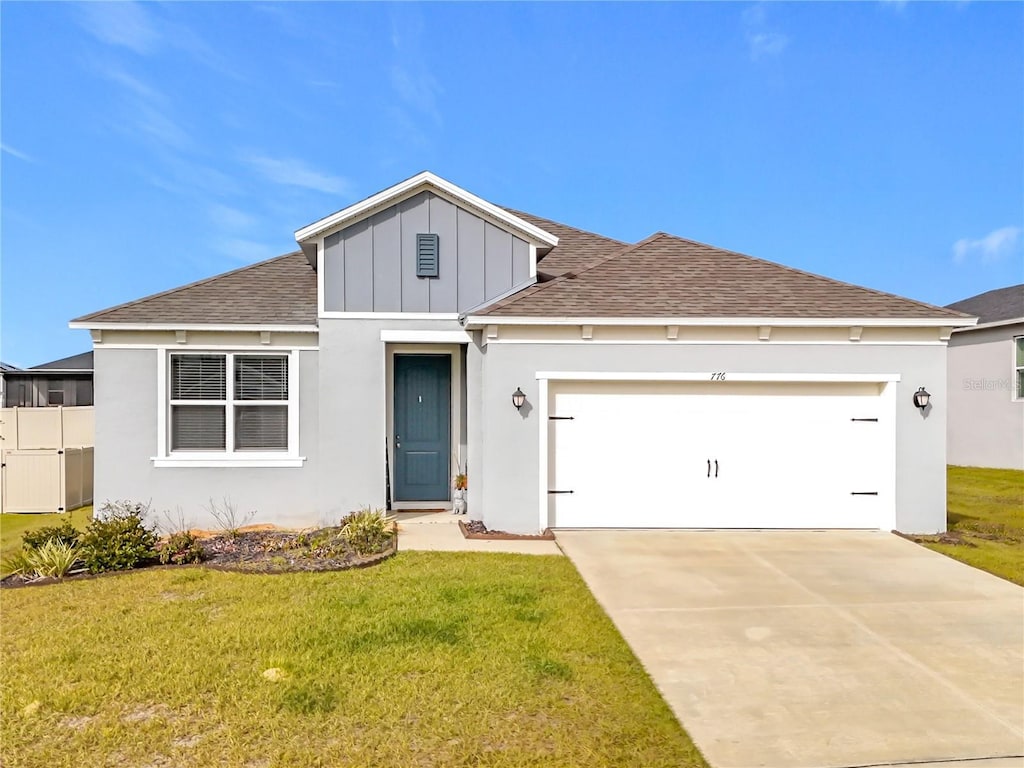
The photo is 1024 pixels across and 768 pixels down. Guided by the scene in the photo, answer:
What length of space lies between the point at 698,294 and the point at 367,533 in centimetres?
584

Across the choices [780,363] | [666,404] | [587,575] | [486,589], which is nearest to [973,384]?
[780,363]

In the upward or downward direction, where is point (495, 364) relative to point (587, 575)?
upward

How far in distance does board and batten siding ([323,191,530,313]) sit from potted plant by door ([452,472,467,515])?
273 cm

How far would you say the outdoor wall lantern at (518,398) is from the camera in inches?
353

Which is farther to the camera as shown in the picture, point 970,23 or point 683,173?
point 683,173

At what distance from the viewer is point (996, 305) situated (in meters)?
18.8

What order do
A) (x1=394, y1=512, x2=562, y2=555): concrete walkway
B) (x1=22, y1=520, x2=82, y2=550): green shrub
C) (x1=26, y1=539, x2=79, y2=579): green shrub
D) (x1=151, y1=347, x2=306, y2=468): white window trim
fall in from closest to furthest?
(x1=26, y1=539, x2=79, y2=579): green shrub
(x1=22, y1=520, x2=82, y2=550): green shrub
(x1=394, y1=512, x2=562, y2=555): concrete walkway
(x1=151, y1=347, x2=306, y2=468): white window trim

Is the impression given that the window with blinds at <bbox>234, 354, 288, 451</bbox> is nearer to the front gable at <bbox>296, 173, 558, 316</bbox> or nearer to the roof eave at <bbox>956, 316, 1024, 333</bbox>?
the front gable at <bbox>296, 173, 558, 316</bbox>

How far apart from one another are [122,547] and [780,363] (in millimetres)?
8922

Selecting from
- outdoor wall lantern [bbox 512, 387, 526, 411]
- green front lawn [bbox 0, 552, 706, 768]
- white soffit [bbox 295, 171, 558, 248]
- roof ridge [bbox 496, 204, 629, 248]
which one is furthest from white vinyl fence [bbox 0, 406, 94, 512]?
roof ridge [bbox 496, 204, 629, 248]

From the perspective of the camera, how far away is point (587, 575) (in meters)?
7.00

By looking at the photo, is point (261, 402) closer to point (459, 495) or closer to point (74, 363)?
point (459, 495)

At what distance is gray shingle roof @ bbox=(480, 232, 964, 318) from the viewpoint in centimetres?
919

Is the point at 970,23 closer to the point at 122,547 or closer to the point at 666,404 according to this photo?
the point at 666,404
